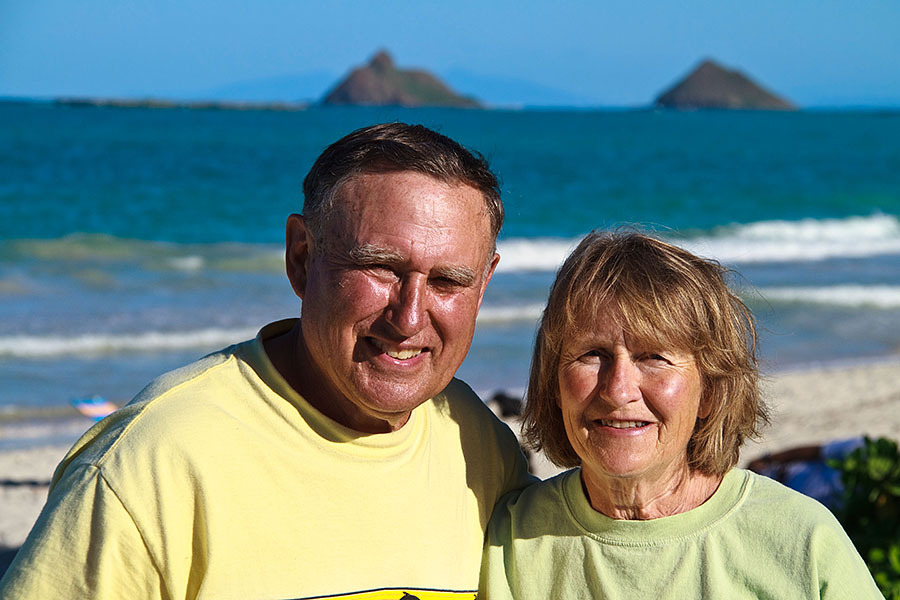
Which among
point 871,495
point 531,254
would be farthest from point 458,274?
point 531,254

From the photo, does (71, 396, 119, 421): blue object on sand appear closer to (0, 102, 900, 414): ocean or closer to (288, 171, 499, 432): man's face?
(0, 102, 900, 414): ocean

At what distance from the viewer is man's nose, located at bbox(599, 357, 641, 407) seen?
7.30 feet

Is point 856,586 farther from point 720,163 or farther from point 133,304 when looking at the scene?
point 720,163

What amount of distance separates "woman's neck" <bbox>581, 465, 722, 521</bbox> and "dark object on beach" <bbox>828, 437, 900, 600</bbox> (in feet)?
6.15

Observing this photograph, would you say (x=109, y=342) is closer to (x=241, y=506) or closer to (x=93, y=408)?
(x=93, y=408)

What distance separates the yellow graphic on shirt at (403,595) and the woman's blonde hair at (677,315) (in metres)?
0.54

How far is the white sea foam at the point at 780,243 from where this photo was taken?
17.6 meters

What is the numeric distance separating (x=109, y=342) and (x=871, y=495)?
297 inches

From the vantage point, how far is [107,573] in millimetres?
1837

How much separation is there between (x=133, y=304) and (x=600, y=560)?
10351mm

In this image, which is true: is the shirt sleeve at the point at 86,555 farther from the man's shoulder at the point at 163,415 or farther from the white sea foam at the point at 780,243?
the white sea foam at the point at 780,243

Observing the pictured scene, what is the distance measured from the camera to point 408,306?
2.12 metres

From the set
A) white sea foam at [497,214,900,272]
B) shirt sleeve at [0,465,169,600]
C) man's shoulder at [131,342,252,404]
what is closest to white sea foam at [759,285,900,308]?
white sea foam at [497,214,900,272]

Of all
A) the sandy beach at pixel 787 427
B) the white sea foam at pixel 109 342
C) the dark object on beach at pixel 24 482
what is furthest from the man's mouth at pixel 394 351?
the white sea foam at pixel 109 342
